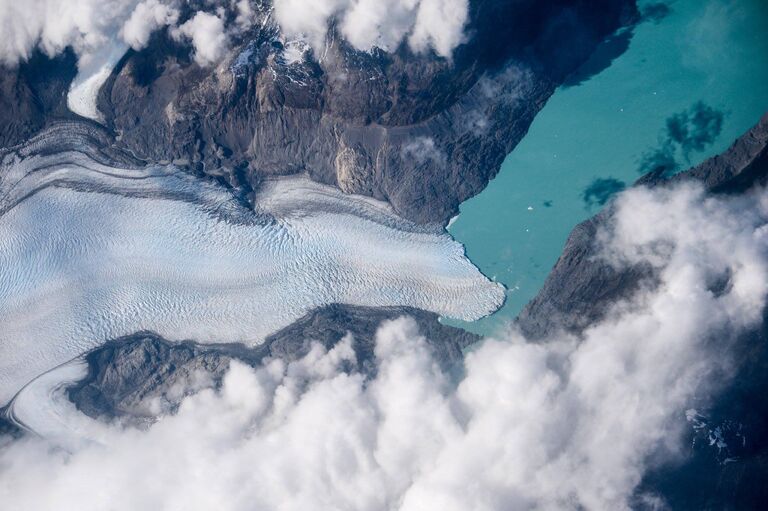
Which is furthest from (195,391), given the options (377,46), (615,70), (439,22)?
(615,70)

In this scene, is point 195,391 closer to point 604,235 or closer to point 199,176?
point 199,176

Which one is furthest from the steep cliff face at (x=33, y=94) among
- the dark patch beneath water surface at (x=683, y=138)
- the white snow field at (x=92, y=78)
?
the dark patch beneath water surface at (x=683, y=138)

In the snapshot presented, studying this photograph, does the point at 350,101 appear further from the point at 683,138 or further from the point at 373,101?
the point at 683,138

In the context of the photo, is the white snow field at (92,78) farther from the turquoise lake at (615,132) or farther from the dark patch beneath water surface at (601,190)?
the dark patch beneath water surface at (601,190)

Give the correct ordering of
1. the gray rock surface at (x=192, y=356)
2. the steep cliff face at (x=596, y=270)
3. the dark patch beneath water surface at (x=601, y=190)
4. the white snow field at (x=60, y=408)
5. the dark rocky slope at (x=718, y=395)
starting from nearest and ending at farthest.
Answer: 1. the dark rocky slope at (x=718, y=395)
2. the steep cliff face at (x=596, y=270)
3. the dark patch beneath water surface at (x=601, y=190)
4. the gray rock surface at (x=192, y=356)
5. the white snow field at (x=60, y=408)

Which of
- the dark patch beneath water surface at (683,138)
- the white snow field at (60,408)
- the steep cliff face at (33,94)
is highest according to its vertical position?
the dark patch beneath water surface at (683,138)

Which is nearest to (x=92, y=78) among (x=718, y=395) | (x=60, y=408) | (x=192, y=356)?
(x=192, y=356)

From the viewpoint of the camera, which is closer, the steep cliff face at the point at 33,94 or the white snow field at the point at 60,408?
the steep cliff face at the point at 33,94
